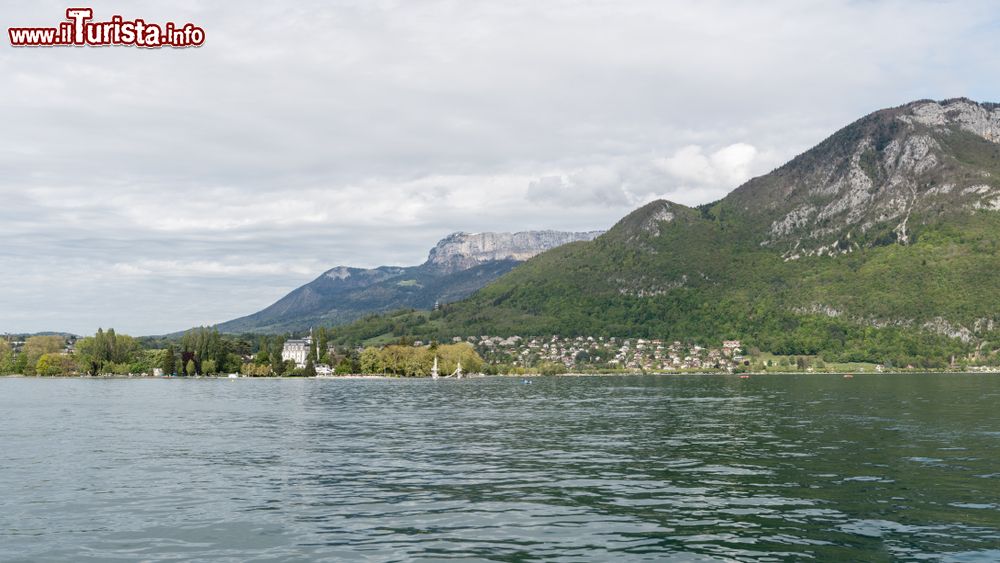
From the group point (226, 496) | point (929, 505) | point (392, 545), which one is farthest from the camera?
point (226, 496)

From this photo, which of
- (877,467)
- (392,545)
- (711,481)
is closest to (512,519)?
(392,545)

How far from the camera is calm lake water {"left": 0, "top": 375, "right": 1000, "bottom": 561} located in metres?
30.3

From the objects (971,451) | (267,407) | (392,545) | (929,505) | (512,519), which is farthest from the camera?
(267,407)

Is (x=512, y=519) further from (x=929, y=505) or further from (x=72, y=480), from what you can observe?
(x=72, y=480)

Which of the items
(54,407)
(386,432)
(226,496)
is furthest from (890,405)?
(54,407)

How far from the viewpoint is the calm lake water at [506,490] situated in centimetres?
3028

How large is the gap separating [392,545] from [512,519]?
22.3 feet

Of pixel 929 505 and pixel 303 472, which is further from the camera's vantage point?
pixel 303 472

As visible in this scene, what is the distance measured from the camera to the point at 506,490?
139ft

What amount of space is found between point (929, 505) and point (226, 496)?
120 ft

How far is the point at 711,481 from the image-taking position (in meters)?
45.3

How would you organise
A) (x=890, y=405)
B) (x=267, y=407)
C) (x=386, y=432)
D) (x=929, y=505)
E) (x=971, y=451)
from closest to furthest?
(x=929, y=505)
(x=971, y=451)
(x=386, y=432)
(x=890, y=405)
(x=267, y=407)

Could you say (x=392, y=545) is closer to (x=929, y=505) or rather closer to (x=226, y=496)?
(x=226, y=496)

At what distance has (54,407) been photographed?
112 metres
